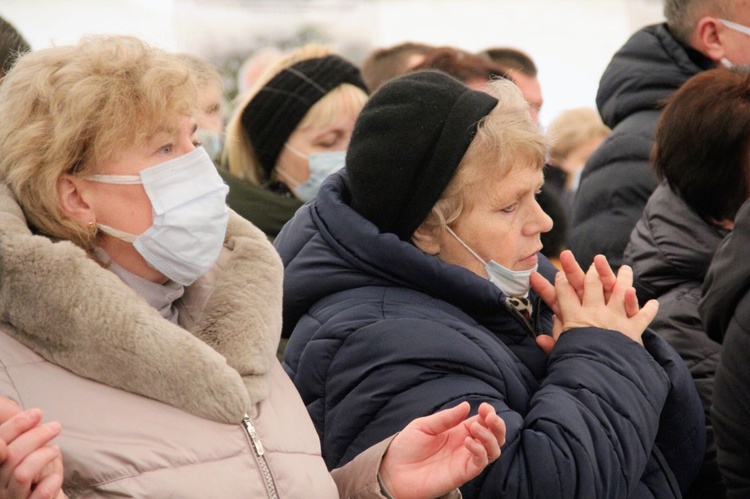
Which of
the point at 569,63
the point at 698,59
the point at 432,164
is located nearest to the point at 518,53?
the point at 569,63

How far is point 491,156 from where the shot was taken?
9.03 feet

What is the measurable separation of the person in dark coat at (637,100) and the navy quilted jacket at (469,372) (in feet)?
3.78

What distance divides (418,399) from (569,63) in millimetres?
5749

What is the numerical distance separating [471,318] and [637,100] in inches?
70.4

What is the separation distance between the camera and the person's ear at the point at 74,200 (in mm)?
2320

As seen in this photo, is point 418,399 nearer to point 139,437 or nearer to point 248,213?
point 139,437

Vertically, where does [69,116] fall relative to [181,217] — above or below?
above

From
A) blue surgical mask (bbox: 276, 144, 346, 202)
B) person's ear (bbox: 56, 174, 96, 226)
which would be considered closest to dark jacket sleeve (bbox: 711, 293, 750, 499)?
person's ear (bbox: 56, 174, 96, 226)

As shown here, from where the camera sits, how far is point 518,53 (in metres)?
6.76

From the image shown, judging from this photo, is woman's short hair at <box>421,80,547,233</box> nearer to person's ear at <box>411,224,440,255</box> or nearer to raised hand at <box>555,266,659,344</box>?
person's ear at <box>411,224,440,255</box>

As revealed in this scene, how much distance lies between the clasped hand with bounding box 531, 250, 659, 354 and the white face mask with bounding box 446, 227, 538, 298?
4 cm

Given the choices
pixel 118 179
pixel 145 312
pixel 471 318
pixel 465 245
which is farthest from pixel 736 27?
pixel 145 312

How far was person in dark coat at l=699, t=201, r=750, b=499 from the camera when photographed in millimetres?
2557

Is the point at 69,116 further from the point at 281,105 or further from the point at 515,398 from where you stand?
the point at 281,105
